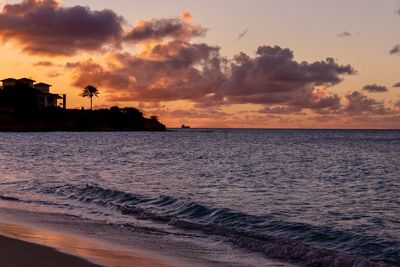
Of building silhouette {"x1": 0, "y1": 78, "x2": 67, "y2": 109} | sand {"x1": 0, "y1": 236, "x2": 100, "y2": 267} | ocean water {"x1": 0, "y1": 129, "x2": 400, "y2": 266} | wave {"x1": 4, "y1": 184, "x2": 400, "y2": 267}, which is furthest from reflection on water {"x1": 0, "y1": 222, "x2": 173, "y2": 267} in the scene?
building silhouette {"x1": 0, "y1": 78, "x2": 67, "y2": 109}

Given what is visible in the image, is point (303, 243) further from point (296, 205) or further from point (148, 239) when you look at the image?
point (296, 205)

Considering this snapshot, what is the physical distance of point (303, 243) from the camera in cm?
1450

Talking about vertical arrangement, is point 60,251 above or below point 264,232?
above

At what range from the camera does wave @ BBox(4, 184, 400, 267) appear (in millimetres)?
13016

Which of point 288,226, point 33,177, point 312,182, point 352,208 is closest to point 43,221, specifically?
point 288,226

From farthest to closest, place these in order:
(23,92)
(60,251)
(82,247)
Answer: (23,92) < (82,247) < (60,251)

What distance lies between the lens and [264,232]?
1614cm

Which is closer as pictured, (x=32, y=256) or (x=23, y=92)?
(x=32, y=256)

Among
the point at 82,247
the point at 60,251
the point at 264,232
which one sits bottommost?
the point at 264,232

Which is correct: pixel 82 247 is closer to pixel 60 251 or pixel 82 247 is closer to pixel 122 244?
pixel 60 251

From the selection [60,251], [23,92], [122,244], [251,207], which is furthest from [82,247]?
[23,92]

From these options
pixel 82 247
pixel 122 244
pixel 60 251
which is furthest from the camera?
pixel 122 244

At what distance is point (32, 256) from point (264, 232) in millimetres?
7946

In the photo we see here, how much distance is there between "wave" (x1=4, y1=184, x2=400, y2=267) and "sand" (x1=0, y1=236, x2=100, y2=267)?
5.34 metres
